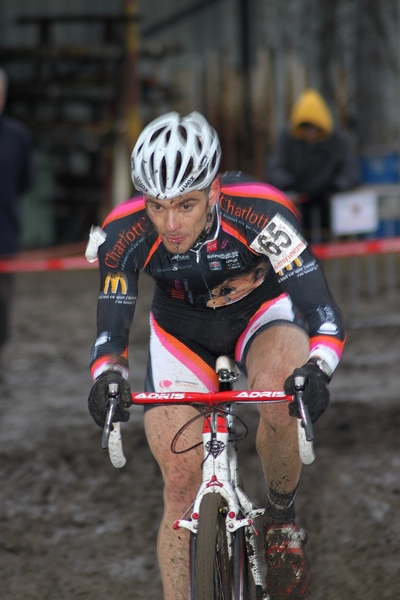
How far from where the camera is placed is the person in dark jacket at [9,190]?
7.13 metres

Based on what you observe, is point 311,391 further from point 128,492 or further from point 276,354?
point 128,492

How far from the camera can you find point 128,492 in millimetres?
5270

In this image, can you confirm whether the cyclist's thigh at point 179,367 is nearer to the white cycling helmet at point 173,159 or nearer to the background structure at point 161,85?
the white cycling helmet at point 173,159

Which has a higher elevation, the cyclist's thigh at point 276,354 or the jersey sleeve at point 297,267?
the jersey sleeve at point 297,267

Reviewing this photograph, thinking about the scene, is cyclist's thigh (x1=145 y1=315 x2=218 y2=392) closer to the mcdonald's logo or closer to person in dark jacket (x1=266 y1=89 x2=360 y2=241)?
the mcdonald's logo

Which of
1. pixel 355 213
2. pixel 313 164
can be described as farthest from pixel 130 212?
pixel 313 164

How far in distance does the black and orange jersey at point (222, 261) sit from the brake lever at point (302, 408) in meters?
0.35

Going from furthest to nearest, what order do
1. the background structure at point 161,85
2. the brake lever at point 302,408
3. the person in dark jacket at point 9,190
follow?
→ the background structure at point 161,85
the person in dark jacket at point 9,190
the brake lever at point 302,408

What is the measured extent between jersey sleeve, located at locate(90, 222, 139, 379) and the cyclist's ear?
375mm

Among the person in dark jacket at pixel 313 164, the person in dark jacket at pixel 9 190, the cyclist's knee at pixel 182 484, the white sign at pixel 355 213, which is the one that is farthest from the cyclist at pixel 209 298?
the person in dark jacket at pixel 313 164

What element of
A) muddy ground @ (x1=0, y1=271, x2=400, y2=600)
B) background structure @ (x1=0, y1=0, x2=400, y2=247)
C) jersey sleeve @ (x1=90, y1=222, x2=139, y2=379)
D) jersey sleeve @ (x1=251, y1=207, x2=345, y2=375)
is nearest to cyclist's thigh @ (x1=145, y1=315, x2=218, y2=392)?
jersey sleeve @ (x1=90, y1=222, x2=139, y2=379)

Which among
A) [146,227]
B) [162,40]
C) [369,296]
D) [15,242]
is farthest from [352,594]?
[162,40]

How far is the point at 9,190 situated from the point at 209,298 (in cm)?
399

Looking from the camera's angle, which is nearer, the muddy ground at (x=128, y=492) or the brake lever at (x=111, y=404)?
the brake lever at (x=111, y=404)
